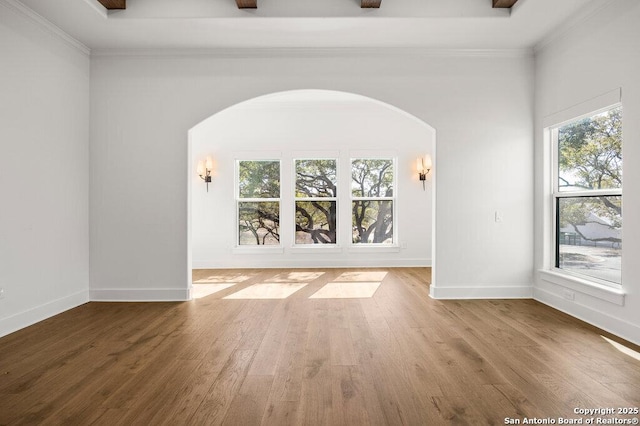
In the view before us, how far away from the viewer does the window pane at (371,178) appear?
6.95 meters

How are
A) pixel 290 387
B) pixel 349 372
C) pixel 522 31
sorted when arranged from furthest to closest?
pixel 522 31
pixel 349 372
pixel 290 387

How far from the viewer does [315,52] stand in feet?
14.4

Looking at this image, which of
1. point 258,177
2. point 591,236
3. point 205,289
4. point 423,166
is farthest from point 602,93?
point 258,177

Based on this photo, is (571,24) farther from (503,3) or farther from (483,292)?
(483,292)

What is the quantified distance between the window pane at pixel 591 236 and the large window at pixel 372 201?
3.17 meters

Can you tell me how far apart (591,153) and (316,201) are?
4309mm

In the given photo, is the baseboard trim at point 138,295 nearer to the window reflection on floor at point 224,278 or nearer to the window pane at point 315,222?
the window reflection on floor at point 224,278

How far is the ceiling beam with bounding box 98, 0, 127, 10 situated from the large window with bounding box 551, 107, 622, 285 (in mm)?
Result: 4763

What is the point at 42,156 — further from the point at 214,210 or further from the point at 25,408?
the point at 214,210

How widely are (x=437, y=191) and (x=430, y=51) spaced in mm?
1690

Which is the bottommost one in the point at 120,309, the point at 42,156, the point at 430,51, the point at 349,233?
the point at 120,309

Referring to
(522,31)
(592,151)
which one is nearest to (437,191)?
(592,151)

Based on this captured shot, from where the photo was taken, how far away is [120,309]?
4.06 meters

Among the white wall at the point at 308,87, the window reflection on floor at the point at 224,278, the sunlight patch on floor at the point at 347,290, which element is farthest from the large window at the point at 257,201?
the white wall at the point at 308,87
